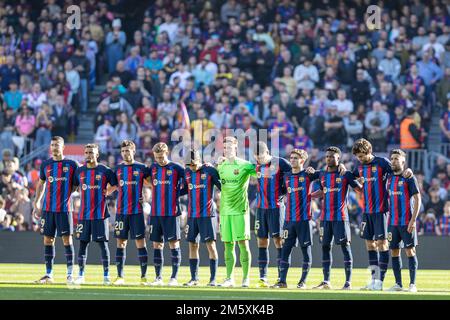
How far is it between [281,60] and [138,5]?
4721mm

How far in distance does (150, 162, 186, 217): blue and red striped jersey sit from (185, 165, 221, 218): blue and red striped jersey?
180 mm

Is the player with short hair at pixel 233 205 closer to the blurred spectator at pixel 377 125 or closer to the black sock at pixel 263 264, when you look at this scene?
the black sock at pixel 263 264

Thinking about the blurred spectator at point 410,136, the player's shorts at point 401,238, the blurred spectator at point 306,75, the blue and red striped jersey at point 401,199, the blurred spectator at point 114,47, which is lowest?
Answer: the player's shorts at point 401,238

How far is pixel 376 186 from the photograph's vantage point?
54.0 feet

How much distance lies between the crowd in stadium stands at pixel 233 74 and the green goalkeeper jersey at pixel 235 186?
768 cm

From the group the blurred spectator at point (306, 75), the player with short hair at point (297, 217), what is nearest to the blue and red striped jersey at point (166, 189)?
the player with short hair at point (297, 217)

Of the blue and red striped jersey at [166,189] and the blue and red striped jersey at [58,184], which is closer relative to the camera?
the blue and red striped jersey at [166,189]

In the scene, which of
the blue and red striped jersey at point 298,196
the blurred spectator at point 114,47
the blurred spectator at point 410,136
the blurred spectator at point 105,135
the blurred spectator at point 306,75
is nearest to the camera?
the blue and red striped jersey at point 298,196

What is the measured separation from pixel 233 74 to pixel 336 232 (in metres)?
11.7

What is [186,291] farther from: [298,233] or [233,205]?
[298,233]

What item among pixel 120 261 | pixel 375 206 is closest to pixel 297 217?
pixel 375 206

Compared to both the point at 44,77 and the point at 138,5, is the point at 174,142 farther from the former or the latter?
the point at 138,5

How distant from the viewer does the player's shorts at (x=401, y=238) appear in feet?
52.9

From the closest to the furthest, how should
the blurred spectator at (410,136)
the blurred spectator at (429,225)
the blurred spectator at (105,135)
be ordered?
the blurred spectator at (429,225) → the blurred spectator at (410,136) → the blurred spectator at (105,135)
